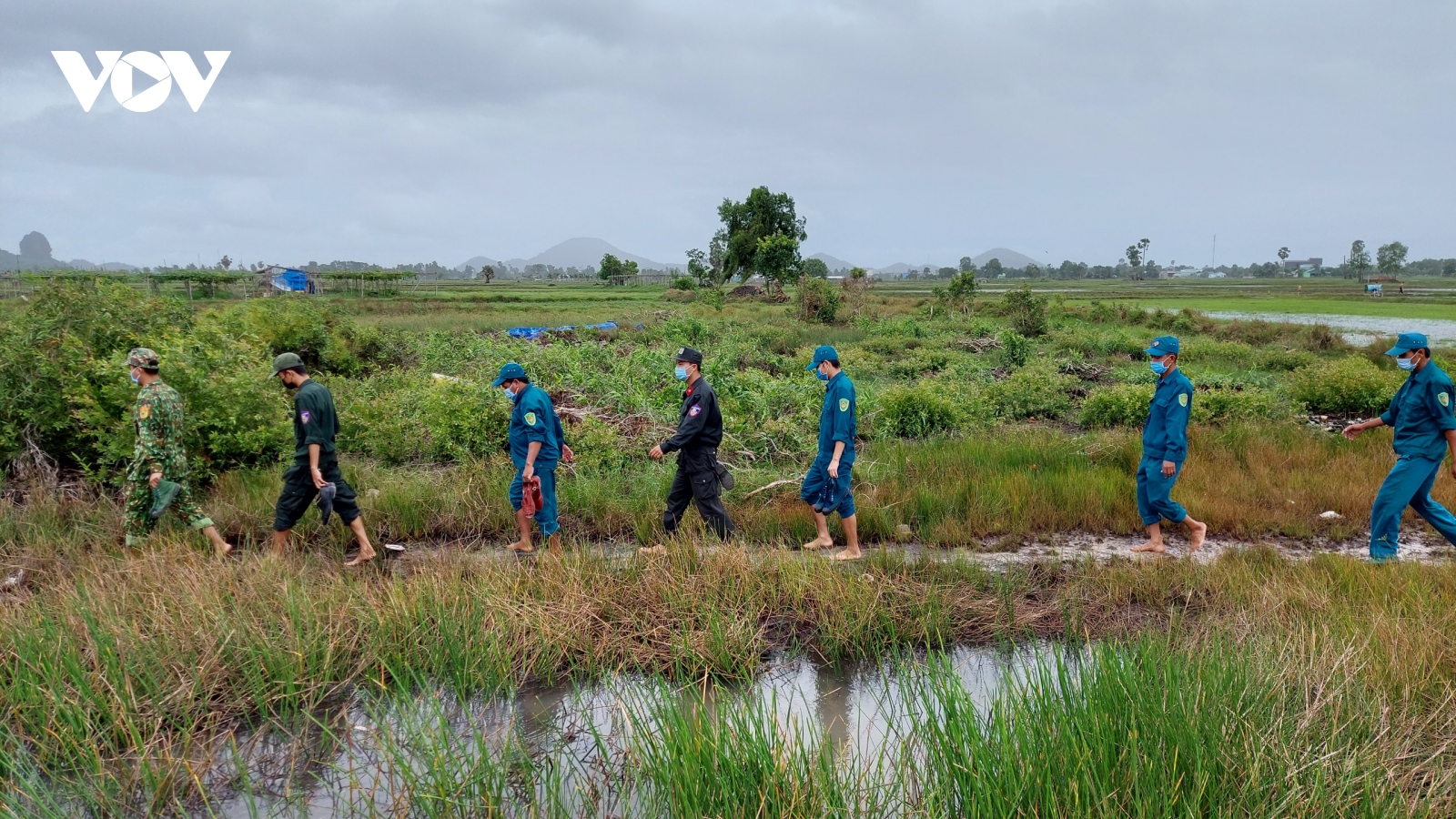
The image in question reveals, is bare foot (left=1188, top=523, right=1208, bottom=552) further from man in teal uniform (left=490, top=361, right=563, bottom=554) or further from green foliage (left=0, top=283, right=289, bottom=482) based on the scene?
green foliage (left=0, top=283, right=289, bottom=482)

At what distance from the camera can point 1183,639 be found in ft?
14.5

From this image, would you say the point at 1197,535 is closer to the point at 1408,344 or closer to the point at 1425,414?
the point at 1425,414

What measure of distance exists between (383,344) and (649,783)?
15.2m

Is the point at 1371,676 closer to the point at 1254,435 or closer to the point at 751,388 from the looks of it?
the point at 1254,435

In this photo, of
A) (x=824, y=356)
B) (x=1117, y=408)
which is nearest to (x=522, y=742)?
(x=824, y=356)

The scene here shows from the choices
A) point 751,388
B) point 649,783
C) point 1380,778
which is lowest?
point 649,783

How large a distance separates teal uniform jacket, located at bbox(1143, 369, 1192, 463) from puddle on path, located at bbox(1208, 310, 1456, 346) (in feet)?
72.6

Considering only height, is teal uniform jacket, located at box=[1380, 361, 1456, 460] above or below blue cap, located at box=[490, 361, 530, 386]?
below

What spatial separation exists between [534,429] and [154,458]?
3087mm

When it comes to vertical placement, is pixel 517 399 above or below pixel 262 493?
above

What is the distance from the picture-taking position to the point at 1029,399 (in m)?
12.7

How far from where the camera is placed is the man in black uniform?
6.17 meters

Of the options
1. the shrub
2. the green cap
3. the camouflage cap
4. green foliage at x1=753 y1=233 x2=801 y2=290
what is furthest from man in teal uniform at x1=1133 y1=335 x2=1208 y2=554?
green foliage at x1=753 y1=233 x2=801 y2=290

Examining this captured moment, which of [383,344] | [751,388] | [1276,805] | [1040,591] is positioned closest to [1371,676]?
[1276,805]
